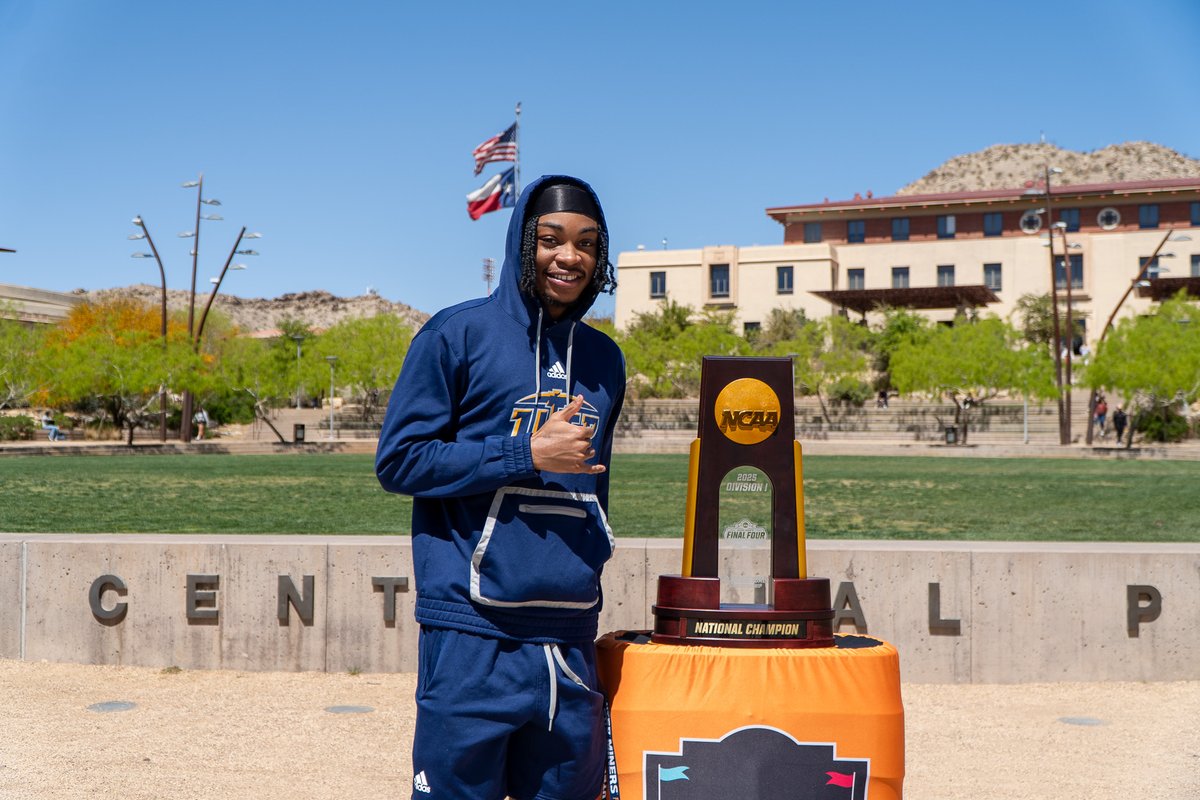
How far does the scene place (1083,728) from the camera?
6.16 m

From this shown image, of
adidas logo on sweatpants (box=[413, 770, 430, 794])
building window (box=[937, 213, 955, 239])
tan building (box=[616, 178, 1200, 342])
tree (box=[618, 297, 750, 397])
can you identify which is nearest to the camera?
adidas logo on sweatpants (box=[413, 770, 430, 794])

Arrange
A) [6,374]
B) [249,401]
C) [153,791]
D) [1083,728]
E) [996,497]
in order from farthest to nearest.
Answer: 1. [249,401]
2. [6,374]
3. [996,497]
4. [1083,728]
5. [153,791]

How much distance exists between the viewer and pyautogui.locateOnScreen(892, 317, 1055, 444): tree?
155ft

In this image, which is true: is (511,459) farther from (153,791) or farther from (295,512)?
(295,512)

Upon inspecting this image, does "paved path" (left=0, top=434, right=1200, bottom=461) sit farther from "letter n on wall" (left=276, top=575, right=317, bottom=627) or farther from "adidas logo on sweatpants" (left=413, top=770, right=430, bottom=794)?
"adidas logo on sweatpants" (left=413, top=770, right=430, bottom=794)

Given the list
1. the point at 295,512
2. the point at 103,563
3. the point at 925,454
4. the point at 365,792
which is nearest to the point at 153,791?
the point at 365,792

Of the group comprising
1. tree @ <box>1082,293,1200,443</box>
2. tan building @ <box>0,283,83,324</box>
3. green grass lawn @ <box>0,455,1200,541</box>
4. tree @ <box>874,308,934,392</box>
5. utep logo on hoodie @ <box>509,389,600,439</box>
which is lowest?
green grass lawn @ <box>0,455,1200,541</box>

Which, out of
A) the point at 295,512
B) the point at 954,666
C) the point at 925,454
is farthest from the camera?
the point at 925,454

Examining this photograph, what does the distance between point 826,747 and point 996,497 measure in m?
15.3

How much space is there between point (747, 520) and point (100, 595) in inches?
210

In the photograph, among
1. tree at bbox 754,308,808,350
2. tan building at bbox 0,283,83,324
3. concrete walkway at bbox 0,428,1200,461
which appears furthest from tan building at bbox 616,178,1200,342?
tan building at bbox 0,283,83,324

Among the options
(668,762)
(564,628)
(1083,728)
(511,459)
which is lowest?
(1083,728)

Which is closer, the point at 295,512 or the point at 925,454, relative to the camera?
the point at 295,512

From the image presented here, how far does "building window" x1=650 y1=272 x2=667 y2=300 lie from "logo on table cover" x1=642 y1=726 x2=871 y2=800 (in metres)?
77.7
